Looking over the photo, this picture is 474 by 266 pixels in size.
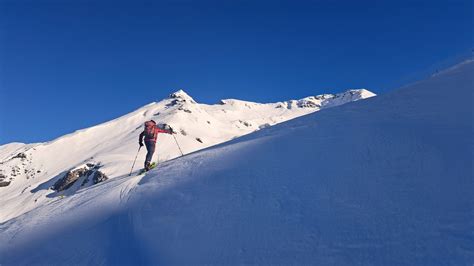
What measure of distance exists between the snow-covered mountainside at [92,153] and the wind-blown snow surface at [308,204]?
96.6ft

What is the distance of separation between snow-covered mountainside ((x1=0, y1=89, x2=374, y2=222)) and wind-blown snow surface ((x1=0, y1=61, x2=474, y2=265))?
29.4 m

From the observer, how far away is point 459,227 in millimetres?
5426

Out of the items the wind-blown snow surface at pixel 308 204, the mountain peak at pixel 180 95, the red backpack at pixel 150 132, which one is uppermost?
the mountain peak at pixel 180 95

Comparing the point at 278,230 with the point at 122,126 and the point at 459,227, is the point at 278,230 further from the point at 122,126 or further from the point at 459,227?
the point at 122,126

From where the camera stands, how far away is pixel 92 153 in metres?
66.9

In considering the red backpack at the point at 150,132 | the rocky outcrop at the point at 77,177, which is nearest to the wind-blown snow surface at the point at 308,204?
the red backpack at the point at 150,132

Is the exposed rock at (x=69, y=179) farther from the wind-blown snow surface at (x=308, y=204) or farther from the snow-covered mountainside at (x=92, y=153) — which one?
the wind-blown snow surface at (x=308, y=204)

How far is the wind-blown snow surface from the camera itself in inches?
223

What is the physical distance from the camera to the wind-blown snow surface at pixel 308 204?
5664mm

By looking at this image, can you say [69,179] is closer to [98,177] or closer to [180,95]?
[98,177]

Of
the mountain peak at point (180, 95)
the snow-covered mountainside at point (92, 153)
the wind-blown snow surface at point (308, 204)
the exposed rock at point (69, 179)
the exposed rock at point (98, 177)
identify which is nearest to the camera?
the wind-blown snow surface at point (308, 204)

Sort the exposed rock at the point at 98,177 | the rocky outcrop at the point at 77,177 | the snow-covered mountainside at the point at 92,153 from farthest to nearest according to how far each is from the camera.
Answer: the rocky outcrop at the point at 77,177 < the snow-covered mountainside at the point at 92,153 < the exposed rock at the point at 98,177

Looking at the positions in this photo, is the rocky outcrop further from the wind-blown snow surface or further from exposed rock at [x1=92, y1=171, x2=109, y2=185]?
the wind-blown snow surface

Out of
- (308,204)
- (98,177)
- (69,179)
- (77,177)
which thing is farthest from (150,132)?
(77,177)
